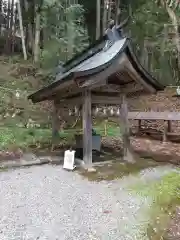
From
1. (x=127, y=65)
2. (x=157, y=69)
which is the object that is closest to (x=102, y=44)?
(x=127, y=65)

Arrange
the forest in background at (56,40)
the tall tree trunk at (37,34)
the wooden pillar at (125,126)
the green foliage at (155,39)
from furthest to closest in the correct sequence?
the green foliage at (155,39)
the tall tree trunk at (37,34)
the forest in background at (56,40)
the wooden pillar at (125,126)

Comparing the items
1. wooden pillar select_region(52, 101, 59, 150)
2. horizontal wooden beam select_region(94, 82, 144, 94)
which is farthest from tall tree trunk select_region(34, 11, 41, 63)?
horizontal wooden beam select_region(94, 82, 144, 94)

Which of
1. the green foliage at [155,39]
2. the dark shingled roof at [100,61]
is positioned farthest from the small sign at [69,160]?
the green foliage at [155,39]

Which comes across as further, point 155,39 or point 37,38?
point 155,39

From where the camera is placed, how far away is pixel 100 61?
489cm

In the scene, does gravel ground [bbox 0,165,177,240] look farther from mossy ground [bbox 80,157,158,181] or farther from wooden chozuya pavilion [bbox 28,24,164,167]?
wooden chozuya pavilion [bbox 28,24,164,167]

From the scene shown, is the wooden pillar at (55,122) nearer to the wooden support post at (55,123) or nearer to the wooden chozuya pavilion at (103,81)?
the wooden support post at (55,123)

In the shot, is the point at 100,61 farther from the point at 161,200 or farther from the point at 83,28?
the point at 83,28

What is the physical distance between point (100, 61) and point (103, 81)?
0.40 metres

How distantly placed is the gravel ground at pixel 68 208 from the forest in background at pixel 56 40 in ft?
10.3

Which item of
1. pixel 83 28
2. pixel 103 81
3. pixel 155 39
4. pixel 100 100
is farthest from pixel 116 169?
pixel 155 39

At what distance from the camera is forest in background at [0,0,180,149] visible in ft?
33.7

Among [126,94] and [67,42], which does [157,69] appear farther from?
[126,94]

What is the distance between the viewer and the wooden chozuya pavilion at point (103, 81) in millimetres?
4598
